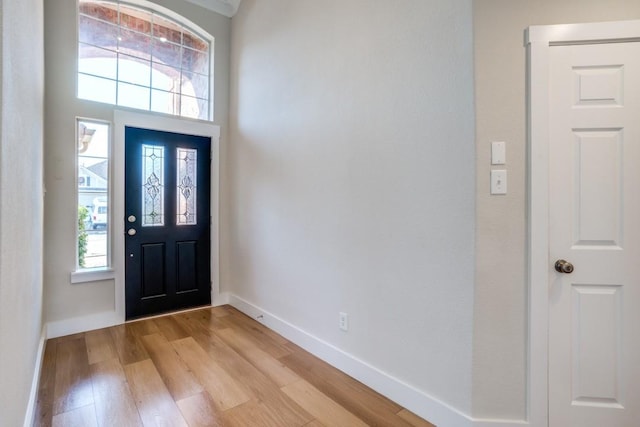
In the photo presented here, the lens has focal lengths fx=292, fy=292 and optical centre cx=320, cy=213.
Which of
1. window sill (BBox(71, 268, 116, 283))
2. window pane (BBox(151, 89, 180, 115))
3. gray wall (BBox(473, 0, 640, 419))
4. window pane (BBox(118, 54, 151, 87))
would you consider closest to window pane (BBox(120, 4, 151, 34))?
window pane (BBox(118, 54, 151, 87))

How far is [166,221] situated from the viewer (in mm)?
3160

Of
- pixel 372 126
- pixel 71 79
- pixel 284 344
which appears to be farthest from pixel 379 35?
pixel 71 79

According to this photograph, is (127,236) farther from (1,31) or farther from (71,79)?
(1,31)

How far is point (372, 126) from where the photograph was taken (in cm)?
192

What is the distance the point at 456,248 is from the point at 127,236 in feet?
9.85

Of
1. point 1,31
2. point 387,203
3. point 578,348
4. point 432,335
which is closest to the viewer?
point 1,31

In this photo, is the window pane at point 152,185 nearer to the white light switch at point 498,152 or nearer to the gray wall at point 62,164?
the gray wall at point 62,164

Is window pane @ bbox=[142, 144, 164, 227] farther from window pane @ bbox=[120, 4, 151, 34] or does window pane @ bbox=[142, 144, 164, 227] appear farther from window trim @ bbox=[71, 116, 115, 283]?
window pane @ bbox=[120, 4, 151, 34]

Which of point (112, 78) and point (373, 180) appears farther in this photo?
point (112, 78)

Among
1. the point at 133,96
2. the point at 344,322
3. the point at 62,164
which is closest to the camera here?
the point at 344,322

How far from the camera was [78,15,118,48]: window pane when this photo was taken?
9.15 ft

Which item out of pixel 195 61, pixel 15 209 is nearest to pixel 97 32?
pixel 195 61

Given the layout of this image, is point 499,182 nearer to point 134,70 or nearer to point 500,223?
point 500,223

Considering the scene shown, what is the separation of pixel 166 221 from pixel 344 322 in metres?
2.23
